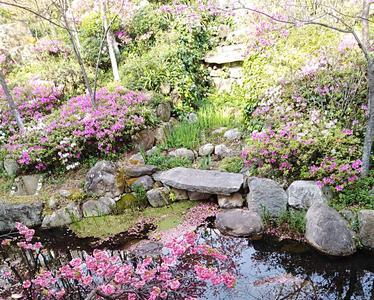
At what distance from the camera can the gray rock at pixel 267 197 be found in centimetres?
438

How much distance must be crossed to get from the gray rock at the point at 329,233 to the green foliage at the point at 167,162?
2234 mm

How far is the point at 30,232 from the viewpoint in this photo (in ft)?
9.39

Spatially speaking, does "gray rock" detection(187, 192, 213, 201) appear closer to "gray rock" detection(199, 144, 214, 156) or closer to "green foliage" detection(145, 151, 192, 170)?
"green foliage" detection(145, 151, 192, 170)

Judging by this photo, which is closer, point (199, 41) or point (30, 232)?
point (30, 232)

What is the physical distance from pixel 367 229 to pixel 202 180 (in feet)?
7.12

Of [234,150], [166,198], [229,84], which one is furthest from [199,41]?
[166,198]

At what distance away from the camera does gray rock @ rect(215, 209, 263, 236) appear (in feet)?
13.9

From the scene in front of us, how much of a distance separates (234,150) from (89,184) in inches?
95.3

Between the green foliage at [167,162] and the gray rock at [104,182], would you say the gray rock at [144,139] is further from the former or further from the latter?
the gray rock at [104,182]

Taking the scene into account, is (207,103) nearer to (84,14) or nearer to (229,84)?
(229,84)

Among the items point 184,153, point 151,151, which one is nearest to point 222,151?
point 184,153

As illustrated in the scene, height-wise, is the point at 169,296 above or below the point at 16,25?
below

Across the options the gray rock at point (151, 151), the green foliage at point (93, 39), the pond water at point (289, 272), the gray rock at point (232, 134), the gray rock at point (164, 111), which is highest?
the green foliage at point (93, 39)

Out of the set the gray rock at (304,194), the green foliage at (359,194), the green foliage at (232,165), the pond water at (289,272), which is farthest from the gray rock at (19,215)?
the green foliage at (359,194)
